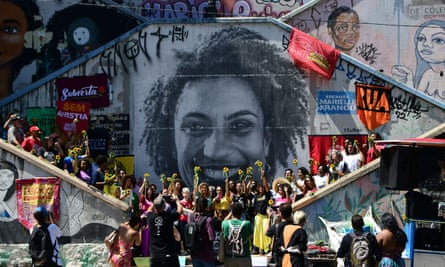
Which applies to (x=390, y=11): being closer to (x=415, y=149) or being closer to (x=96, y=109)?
(x=96, y=109)

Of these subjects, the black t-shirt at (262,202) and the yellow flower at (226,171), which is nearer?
the black t-shirt at (262,202)

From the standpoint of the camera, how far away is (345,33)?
29.7 m

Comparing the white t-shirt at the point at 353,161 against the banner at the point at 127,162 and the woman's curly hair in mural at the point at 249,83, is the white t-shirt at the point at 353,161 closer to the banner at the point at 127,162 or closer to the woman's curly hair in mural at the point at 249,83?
the woman's curly hair in mural at the point at 249,83

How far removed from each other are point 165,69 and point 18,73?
173 inches

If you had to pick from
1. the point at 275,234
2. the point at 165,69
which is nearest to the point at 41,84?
the point at 165,69

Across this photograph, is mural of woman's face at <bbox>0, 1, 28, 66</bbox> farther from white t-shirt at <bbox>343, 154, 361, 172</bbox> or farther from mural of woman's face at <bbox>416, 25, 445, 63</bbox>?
mural of woman's face at <bbox>416, 25, 445, 63</bbox>

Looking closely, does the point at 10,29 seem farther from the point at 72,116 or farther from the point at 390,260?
the point at 390,260

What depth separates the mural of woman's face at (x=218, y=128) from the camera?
85.7ft

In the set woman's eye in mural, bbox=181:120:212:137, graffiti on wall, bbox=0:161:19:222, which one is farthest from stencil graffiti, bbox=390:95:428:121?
graffiti on wall, bbox=0:161:19:222

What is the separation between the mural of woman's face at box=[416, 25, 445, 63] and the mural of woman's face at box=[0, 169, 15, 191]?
13231 millimetres

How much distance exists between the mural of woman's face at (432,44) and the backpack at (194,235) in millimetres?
14629

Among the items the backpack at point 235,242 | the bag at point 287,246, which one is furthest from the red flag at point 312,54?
the bag at point 287,246

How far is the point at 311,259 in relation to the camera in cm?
1886

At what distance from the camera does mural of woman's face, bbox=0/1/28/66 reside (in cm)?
2769
